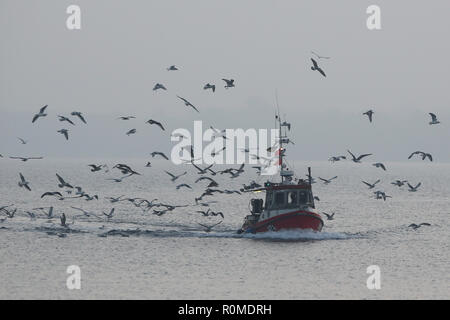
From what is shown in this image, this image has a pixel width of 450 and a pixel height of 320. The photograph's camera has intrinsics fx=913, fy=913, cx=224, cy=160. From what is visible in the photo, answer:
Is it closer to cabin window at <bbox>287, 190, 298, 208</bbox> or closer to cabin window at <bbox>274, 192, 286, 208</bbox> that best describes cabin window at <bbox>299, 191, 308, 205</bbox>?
cabin window at <bbox>287, 190, 298, 208</bbox>

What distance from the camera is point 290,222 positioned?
6425cm

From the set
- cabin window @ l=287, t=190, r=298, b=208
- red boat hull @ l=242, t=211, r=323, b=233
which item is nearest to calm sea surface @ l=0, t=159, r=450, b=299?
red boat hull @ l=242, t=211, r=323, b=233

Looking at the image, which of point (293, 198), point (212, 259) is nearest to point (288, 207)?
point (293, 198)

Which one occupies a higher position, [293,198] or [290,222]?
[293,198]

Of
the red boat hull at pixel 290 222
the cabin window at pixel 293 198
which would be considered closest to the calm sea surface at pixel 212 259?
the red boat hull at pixel 290 222

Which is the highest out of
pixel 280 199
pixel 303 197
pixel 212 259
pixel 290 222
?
pixel 303 197

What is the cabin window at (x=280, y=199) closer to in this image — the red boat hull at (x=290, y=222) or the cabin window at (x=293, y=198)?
the cabin window at (x=293, y=198)

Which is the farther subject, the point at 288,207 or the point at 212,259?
the point at 288,207

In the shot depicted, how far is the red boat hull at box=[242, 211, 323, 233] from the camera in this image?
64.1m

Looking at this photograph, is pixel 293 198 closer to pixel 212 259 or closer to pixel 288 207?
pixel 288 207
